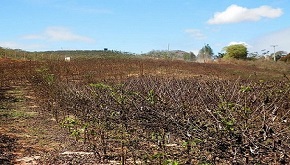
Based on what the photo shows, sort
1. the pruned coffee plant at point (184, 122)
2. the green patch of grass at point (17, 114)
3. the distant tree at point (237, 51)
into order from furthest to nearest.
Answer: the distant tree at point (237, 51) → the green patch of grass at point (17, 114) → the pruned coffee plant at point (184, 122)

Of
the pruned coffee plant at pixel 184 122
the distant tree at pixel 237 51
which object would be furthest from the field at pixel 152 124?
the distant tree at pixel 237 51

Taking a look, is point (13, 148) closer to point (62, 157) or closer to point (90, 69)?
point (62, 157)

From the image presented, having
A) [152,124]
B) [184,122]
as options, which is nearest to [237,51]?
[152,124]

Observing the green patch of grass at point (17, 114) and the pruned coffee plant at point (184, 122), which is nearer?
the pruned coffee plant at point (184, 122)

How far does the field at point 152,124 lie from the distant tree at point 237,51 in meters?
36.4

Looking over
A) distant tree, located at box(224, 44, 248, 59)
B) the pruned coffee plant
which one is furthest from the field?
distant tree, located at box(224, 44, 248, 59)

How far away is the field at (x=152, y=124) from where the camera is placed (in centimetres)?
390

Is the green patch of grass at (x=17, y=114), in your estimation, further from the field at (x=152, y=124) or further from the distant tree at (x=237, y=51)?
the distant tree at (x=237, y=51)

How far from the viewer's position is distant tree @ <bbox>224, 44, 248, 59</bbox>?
169 ft

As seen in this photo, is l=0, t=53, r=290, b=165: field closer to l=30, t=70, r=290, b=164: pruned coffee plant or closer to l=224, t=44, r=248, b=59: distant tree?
l=30, t=70, r=290, b=164: pruned coffee plant

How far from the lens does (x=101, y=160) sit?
302 inches

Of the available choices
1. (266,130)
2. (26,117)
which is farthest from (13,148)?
(266,130)

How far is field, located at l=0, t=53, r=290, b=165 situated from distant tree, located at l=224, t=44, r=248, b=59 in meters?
36.4

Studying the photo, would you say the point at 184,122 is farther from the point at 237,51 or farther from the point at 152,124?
the point at 237,51
